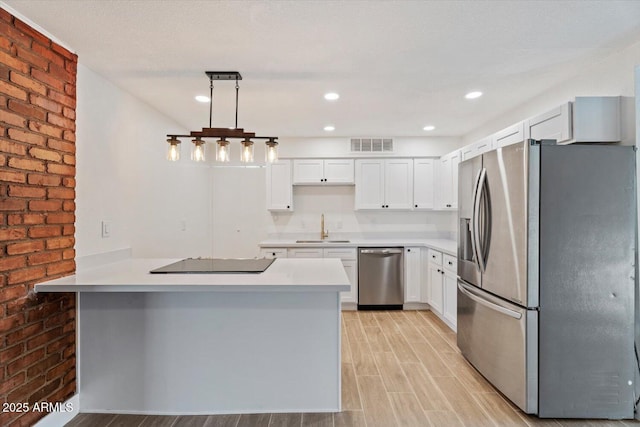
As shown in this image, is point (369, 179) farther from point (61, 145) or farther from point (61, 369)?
point (61, 369)

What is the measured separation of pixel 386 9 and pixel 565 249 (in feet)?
5.94

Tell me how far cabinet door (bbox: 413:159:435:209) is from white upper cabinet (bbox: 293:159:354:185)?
2.99 ft

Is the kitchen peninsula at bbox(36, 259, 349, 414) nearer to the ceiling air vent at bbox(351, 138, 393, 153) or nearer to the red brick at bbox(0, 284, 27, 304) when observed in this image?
the red brick at bbox(0, 284, 27, 304)

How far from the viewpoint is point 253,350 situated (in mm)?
2229

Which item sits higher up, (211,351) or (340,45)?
(340,45)

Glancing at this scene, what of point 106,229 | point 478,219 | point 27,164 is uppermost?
point 27,164

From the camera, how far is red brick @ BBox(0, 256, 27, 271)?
1.74m

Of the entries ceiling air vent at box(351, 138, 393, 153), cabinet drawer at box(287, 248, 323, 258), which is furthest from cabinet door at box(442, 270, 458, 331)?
ceiling air vent at box(351, 138, 393, 153)

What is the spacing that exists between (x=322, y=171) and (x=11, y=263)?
3.58 meters

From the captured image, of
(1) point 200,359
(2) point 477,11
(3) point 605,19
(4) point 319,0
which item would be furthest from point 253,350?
(3) point 605,19

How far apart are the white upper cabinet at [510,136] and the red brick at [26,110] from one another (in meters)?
3.24

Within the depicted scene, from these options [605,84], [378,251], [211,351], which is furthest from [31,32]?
[378,251]

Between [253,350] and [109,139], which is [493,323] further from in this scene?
[109,139]

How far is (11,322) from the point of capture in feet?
5.84
